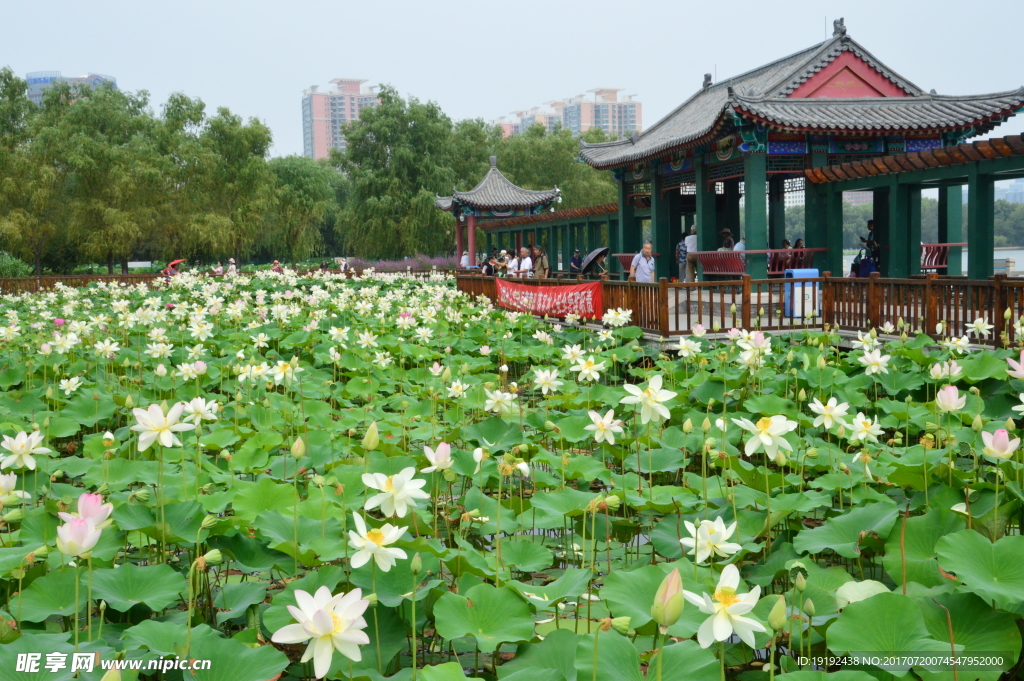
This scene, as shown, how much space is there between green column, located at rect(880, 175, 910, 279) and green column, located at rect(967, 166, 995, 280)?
44.6 inches

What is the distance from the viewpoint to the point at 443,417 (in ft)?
14.2

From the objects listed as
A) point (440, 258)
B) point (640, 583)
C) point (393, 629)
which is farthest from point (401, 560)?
point (440, 258)

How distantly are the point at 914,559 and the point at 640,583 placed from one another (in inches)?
27.3

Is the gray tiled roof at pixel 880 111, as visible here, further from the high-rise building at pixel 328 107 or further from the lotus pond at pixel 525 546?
the high-rise building at pixel 328 107

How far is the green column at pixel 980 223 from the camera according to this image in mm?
8555

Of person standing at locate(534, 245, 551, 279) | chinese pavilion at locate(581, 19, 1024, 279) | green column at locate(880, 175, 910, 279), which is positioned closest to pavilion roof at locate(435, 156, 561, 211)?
person standing at locate(534, 245, 551, 279)

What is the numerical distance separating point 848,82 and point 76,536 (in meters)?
12.8

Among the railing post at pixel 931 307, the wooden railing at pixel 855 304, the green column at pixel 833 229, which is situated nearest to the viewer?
the wooden railing at pixel 855 304

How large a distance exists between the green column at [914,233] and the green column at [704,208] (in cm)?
305

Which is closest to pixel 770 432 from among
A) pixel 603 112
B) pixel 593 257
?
pixel 593 257

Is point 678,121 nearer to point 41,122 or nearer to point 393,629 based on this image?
point 393,629

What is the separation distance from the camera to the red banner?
912 cm

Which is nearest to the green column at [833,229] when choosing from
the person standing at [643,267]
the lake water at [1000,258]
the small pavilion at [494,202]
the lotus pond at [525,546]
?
the person standing at [643,267]

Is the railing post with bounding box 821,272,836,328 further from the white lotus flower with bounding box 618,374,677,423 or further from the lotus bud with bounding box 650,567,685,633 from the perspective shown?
the lotus bud with bounding box 650,567,685,633
